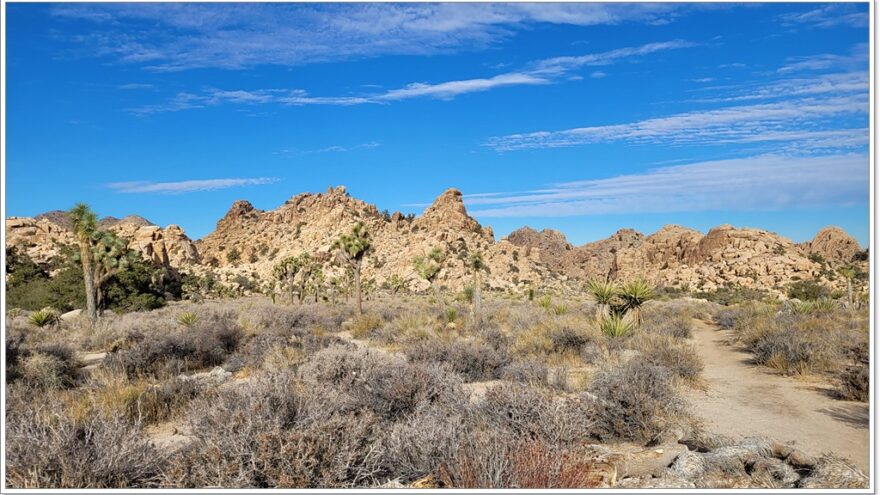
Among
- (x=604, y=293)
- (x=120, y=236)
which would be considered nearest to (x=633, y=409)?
(x=604, y=293)

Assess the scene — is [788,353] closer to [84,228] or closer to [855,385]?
[855,385]

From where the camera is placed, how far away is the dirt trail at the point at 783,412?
22.4 ft

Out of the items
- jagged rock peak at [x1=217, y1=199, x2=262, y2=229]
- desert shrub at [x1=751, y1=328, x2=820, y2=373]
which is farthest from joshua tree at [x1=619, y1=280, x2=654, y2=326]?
jagged rock peak at [x1=217, y1=199, x2=262, y2=229]

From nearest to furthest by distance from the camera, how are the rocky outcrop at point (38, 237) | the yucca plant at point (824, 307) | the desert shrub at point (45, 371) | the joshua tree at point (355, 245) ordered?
the desert shrub at point (45, 371) < the yucca plant at point (824, 307) < the joshua tree at point (355, 245) < the rocky outcrop at point (38, 237)

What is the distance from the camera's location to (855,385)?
352 inches

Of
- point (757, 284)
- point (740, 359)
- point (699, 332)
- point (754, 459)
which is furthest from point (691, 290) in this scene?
point (754, 459)

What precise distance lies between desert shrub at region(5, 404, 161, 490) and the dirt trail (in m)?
6.82

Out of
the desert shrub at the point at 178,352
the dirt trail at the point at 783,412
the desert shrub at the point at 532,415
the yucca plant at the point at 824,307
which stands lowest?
the yucca plant at the point at 824,307

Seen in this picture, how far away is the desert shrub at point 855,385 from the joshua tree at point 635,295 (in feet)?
34.2

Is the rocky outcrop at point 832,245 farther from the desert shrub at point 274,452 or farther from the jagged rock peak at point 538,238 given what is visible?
the desert shrub at point 274,452

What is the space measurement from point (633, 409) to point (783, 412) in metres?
3.69

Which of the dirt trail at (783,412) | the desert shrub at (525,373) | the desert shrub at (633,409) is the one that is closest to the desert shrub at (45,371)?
the desert shrub at (525,373)

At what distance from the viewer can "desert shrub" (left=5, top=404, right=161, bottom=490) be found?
3.87m

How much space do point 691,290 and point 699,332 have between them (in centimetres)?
4769
